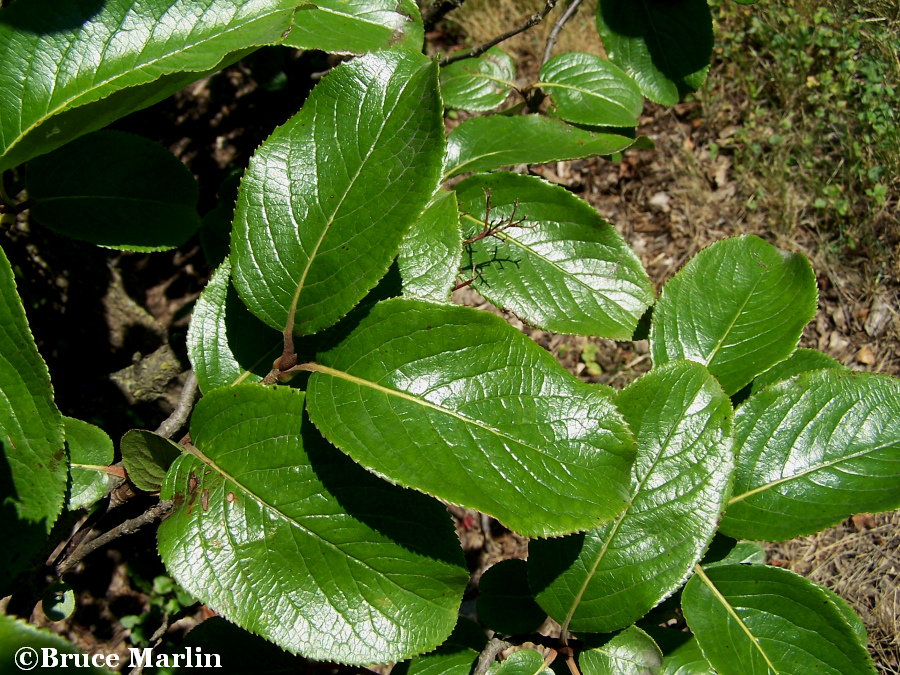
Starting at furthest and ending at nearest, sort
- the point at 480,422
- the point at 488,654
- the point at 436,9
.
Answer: the point at 436,9 → the point at 488,654 → the point at 480,422

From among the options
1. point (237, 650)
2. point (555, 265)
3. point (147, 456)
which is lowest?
point (237, 650)

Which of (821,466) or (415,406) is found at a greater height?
(415,406)

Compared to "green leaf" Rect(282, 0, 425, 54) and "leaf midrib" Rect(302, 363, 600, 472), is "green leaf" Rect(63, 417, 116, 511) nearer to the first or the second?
"leaf midrib" Rect(302, 363, 600, 472)

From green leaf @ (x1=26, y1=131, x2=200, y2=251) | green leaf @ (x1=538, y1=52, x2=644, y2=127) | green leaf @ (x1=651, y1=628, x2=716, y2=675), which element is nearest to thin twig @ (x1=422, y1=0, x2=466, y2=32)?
green leaf @ (x1=538, y1=52, x2=644, y2=127)

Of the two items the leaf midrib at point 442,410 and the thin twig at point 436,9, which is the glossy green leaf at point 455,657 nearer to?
the leaf midrib at point 442,410

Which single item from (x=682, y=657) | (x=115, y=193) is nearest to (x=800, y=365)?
(x=682, y=657)

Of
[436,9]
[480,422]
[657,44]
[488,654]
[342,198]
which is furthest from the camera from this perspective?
[436,9]

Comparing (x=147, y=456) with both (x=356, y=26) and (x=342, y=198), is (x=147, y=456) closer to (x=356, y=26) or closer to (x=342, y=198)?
(x=342, y=198)

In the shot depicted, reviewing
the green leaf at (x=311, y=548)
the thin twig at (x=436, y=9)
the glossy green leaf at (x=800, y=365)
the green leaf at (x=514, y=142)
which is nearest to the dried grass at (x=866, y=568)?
the glossy green leaf at (x=800, y=365)
